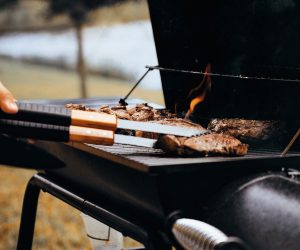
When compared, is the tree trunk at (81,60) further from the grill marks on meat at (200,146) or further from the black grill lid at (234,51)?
the grill marks on meat at (200,146)

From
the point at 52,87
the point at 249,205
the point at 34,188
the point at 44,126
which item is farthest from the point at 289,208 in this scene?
the point at 52,87

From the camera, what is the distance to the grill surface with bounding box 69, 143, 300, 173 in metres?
1.55

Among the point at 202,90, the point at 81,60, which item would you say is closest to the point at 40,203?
the point at 81,60

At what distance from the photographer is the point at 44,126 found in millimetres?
1689

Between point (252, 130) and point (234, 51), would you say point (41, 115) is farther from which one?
point (234, 51)

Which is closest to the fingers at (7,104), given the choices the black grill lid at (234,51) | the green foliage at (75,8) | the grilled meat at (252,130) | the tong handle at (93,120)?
the tong handle at (93,120)

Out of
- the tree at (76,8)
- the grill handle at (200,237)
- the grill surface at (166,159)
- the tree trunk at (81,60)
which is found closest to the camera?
the grill handle at (200,237)

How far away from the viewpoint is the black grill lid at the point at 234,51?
209 centimetres

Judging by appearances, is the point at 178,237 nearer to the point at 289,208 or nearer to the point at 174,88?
the point at 289,208

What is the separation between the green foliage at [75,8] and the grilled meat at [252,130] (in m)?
4.94

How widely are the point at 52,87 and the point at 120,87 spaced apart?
1484mm

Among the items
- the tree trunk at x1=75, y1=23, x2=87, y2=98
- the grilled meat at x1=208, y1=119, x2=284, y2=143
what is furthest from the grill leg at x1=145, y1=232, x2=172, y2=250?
the tree trunk at x1=75, y1=23, x2=87, y2=98

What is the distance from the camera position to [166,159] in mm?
1694

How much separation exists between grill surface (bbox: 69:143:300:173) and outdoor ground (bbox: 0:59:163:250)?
9.71ft
